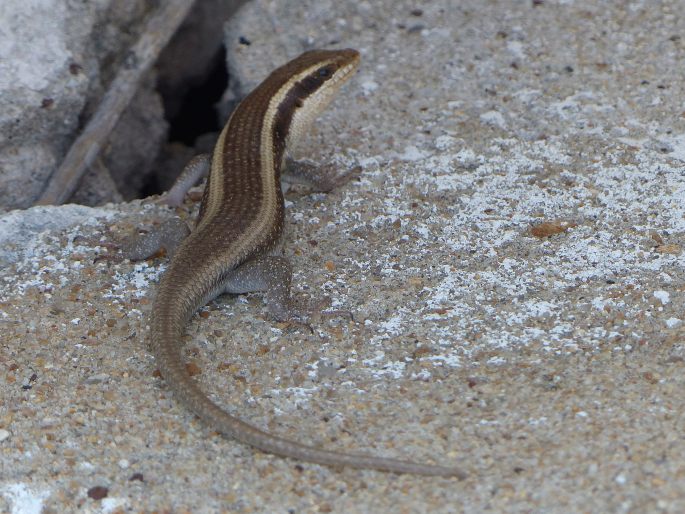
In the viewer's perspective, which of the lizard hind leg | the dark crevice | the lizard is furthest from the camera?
the dark crevice

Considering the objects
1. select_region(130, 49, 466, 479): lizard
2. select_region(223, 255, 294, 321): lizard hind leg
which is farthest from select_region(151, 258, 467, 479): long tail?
select_region(223, 255, 294, 321): lizard hind leg

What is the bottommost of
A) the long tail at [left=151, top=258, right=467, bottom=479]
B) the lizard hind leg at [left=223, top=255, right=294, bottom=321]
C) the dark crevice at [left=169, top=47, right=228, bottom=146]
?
the dark crevice at [left=169, top=47, right=228, bottom=146]

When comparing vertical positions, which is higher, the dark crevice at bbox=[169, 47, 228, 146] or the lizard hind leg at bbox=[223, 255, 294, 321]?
the lizard hind leg at bbox=[223, 255, 294, 321]

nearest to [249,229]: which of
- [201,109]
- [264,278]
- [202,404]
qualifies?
[264,278]

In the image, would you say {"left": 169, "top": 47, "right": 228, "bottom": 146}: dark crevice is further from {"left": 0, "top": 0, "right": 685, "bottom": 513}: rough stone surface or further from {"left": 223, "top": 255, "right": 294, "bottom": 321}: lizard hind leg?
{"left": 223, "top": 255, "right": 294, "bottom": 321}: lizard hind leg

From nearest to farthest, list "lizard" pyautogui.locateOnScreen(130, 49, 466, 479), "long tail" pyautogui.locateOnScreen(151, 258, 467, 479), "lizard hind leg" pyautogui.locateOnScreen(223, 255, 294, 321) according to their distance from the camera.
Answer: "long tail" pyautogui.locateOnScreen(151, 258, 467, 479) → "lizard" pyautogui.locateOnScreen(130, 49, 466, 479) → "lizard hind leg" pyautogui.locateOnScreen(223, 255, 294, 321)

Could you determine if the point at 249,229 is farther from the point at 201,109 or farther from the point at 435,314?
the point at 201,109
